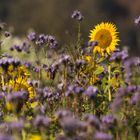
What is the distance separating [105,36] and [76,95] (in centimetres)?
192

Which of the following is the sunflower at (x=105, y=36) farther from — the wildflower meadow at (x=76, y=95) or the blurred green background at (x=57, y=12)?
the blurred green background at (x=57, y=12)

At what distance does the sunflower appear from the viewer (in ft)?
20.9

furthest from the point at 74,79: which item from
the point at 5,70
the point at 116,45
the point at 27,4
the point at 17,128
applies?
the point at 27,4

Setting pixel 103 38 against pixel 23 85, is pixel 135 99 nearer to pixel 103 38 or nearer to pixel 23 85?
pixel 23 85

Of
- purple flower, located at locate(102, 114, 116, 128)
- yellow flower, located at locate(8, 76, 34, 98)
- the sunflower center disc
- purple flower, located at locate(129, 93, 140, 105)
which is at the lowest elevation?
purple flower, located at locate(102, 114, 116, 128)

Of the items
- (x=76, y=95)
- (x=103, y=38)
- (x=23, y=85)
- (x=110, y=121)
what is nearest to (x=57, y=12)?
(x=103, y=38)

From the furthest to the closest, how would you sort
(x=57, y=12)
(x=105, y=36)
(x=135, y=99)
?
(x=57, y=12)
(x=105, y=36)
(x=135, y=99)

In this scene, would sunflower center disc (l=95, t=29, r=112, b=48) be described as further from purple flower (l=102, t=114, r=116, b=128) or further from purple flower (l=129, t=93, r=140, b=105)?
purple flower (l=102, t=114, r=116, b=128)

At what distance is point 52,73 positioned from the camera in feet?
19.3

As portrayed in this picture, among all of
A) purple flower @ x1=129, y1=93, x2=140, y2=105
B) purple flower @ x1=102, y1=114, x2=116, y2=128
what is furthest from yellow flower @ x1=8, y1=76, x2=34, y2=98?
purple flower @ x1=102, y1=114, x2=116, y2=128

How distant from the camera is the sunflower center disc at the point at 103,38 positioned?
21.0ft

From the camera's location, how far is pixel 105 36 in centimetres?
650

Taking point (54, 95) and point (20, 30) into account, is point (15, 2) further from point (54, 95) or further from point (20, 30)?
point (54, 95)

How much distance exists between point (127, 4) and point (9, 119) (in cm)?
6236
